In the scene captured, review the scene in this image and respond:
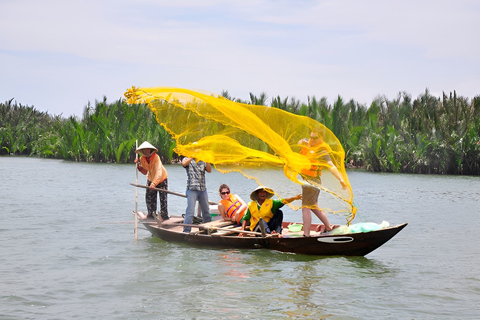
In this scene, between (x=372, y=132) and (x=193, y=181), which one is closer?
(x=193, y=181)

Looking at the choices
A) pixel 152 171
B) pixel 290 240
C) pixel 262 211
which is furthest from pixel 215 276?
pixel 152 171

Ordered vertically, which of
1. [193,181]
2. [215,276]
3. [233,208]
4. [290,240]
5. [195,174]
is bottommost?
[215,276]

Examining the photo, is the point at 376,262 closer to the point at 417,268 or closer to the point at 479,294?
the point at 417,268

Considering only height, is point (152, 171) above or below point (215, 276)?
above

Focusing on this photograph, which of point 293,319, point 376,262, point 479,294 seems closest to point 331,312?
point 293,319

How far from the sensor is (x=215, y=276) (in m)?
9.28

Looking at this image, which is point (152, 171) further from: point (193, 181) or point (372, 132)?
point (372, 132)

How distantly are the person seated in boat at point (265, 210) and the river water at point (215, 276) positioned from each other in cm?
41

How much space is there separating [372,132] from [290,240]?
22.5 meters

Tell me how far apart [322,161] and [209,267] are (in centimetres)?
222

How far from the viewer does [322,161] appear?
9633mm

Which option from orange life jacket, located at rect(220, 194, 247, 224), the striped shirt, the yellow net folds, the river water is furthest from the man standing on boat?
the yellow net folds

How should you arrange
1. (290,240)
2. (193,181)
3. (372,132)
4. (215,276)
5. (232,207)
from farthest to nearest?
(372,132), (232,207), (193,181), (290,240), (215,276)

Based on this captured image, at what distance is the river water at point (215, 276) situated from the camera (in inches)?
306
